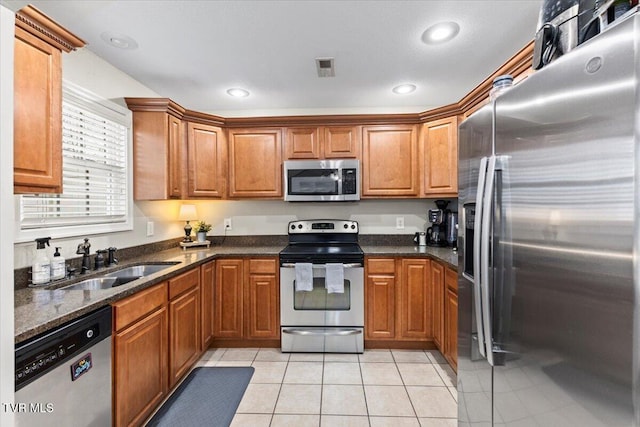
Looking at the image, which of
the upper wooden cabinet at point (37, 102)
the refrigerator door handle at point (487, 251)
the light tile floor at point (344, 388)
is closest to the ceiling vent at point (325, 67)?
the upper wooden cabinet at point (37, 102)

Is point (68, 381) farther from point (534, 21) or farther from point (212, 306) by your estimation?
point (534, 21)

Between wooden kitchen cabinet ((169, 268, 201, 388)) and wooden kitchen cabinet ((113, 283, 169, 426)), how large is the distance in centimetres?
7

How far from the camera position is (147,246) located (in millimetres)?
2729

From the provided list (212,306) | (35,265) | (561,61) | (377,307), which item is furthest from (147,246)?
(561,61)

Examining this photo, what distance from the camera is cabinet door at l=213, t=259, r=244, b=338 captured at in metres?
2.80

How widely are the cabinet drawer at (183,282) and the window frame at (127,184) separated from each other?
28.3 inches

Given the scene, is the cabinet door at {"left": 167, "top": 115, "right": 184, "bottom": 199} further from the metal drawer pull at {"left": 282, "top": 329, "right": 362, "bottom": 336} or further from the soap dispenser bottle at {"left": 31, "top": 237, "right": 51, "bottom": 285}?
the metal drawer pull at {"left": 282, "top": 329, "right": 362, "bottom": 336}

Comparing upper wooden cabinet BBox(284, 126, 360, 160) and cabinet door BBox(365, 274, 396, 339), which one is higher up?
upper wooden cabinet BBox(284, 126, 360, 160)

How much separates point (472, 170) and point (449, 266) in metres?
1.20

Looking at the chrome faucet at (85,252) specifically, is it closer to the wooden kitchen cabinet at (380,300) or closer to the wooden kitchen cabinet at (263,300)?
the wooden kitchen cabinet at (263,300)

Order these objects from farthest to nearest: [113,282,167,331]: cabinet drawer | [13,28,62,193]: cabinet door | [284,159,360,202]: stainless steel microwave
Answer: [284,159,360,202]: stainless steel microwave → [113,282,167,331]: cabinet drawer → [13,28,62,193]: cabinet door

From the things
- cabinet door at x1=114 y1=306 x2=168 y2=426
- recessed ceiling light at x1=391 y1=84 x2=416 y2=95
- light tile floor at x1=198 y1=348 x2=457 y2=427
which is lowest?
light tile floor at x1=198 y1=348 x2=457 y2=427

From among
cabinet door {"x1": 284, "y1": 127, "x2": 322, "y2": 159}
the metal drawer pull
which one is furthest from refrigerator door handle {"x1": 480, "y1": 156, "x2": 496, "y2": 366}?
cabinet door {"x1": 284, "y1": 127, "x2": 322, "y2": 159}

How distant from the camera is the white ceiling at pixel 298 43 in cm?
171
